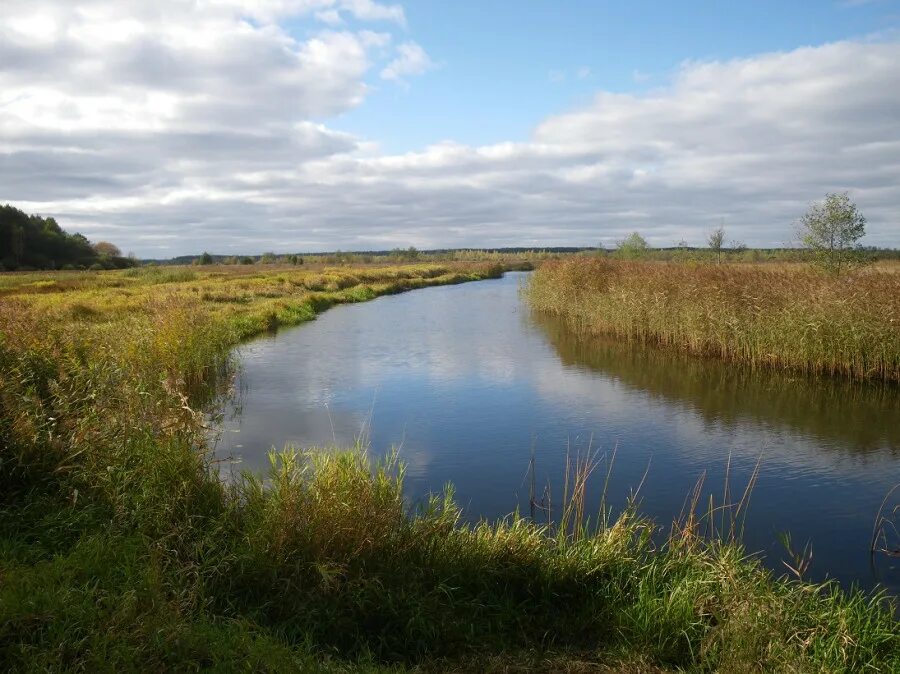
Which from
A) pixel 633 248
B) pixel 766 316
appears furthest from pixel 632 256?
pixel 766 316

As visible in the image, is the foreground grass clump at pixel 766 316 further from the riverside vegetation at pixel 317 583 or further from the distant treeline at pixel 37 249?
the distant treeline at pixel 37 249

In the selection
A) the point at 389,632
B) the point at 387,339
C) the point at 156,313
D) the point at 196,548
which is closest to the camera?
the point at 389,632

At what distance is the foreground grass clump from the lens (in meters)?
12.8

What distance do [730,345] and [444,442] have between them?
29.5 feet

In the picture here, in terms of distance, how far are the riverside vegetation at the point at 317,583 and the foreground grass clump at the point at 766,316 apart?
29.1 feet

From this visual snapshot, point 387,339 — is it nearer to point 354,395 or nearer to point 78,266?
point 354,395

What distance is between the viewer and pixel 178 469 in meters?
5.16

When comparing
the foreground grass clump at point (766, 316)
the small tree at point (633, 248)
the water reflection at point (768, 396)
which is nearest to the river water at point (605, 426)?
the water reflection at point (768, 396)

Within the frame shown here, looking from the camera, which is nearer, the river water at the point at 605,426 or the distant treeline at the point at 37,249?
the river water at the point at 605,426

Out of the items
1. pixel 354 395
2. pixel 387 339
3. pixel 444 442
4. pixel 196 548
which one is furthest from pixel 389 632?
pixel 387 339

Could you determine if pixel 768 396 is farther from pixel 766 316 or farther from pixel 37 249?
pixel 37 249

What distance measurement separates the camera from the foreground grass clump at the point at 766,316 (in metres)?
12.8

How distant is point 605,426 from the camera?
10.5m

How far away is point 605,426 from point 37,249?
176ft
